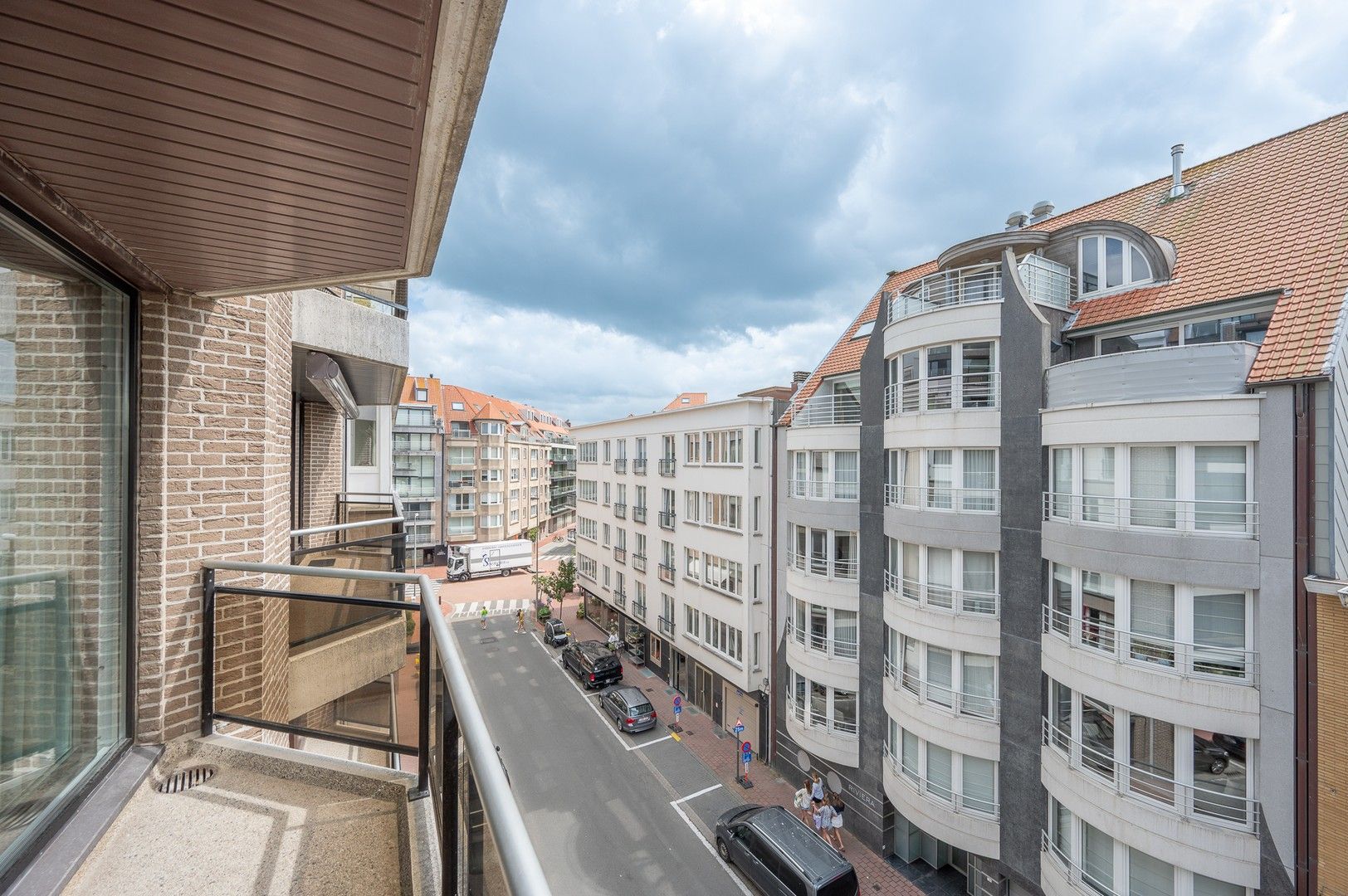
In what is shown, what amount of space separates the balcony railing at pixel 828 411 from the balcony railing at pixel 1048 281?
4607mm

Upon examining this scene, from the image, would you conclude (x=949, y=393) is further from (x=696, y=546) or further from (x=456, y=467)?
(x=456, y=467)

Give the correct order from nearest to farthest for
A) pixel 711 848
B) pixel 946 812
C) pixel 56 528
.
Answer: pixel 56 528
pixel 946 812
pixel 711 848

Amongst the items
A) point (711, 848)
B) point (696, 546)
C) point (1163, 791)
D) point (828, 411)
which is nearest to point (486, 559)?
point (696, 546)

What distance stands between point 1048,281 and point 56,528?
13905 mm

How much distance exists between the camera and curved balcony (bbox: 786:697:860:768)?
1362cm

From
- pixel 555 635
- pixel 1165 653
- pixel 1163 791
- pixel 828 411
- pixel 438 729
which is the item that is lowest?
pixel 555 635

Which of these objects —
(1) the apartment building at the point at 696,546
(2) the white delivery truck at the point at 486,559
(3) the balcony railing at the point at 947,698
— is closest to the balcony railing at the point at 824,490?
(1) the apartment building at the point at 696,546

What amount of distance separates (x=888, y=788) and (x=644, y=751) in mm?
7859

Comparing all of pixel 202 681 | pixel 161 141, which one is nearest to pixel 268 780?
pixel 202 681

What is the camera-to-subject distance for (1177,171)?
12023 mm

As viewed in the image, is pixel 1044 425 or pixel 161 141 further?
pixel 1044 425

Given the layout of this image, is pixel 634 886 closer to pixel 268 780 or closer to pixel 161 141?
pixel 268 780

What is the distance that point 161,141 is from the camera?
1.98m

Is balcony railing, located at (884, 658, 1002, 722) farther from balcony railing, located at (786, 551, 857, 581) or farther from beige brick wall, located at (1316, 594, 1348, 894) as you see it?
beige brick wall, located at (1316, 594, 1348, 894)
